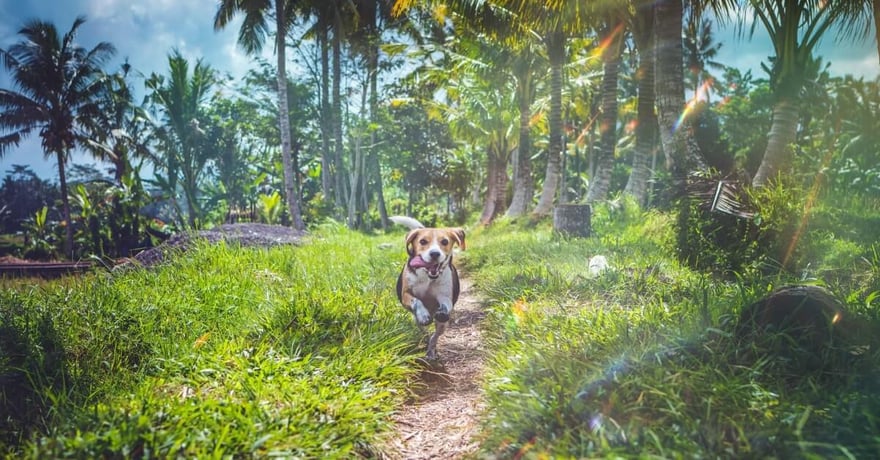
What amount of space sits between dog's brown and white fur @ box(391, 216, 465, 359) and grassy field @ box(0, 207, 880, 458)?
1.23 feet

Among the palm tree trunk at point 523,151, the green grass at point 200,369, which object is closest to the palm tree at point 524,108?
the palm tree trunk at point 523,151

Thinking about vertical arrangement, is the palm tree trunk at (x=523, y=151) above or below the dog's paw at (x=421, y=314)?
above

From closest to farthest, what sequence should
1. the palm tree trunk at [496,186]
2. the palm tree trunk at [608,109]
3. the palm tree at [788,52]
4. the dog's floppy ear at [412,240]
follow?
the dog's floppy ear at [412,240], the palm tree at [788,52], the palm tree trunk at [608,109], the palm tree trunk at [496,186]

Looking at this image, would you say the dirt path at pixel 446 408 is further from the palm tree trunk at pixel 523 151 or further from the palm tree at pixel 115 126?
the palm tree at pixel 115 126

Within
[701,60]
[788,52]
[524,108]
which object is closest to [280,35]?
[524,108]

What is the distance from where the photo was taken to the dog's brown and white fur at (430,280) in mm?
3201

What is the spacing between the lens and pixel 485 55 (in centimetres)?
1611

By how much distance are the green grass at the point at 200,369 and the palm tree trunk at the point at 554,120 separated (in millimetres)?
9352

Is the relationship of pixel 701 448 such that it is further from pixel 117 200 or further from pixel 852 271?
pixel 117 200

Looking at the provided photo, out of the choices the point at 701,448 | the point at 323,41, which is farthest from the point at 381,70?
the point at 701,448

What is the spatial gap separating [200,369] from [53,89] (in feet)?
82.8

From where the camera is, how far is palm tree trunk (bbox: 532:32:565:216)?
1297 cm

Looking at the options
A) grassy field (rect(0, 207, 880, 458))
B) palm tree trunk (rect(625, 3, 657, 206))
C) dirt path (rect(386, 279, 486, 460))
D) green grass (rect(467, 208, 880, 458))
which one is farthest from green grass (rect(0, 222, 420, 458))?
palm tree trunk (rect(625, 3, 657, 206))

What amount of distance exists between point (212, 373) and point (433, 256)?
5.11 ft
